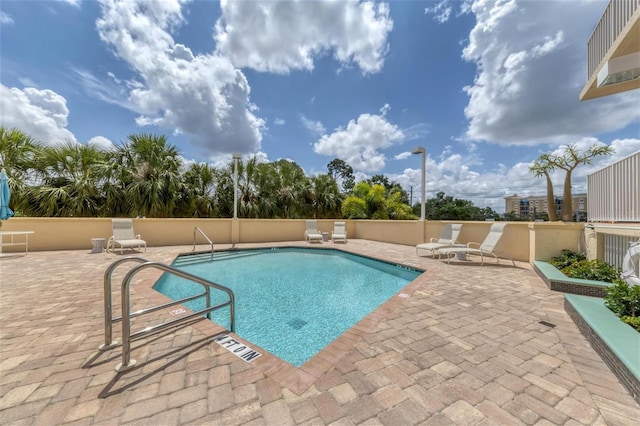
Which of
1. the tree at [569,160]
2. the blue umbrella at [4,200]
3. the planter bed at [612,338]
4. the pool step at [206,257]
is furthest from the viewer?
the pool step at [206,257]

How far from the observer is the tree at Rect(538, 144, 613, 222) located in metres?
7.01

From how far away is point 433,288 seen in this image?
485 cm

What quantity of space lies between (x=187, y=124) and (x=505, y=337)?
20395mm

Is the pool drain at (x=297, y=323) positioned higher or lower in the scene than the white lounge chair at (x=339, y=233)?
lower

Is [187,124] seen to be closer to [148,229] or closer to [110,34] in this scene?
[110,34]

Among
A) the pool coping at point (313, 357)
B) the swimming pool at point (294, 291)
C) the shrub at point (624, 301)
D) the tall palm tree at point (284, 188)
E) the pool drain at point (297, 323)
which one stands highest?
the tall palm tree at point (284, 188)

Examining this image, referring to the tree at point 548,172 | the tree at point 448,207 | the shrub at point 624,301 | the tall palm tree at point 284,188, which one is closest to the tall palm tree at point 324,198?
the tall palm tree at point 284,188

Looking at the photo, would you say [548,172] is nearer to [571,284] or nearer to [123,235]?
[571,284]

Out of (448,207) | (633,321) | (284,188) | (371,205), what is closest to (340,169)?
(448,207)

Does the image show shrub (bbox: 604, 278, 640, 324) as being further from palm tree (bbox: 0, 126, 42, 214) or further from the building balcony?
palm tree (bbox: 0, 126, 42, 214)

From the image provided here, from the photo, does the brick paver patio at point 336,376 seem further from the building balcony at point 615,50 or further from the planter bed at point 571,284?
the building balcony at point 615,50

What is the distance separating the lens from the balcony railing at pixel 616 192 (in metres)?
4.29

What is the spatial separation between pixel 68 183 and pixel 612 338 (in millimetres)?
16627

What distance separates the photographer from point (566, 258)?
19.4ft
